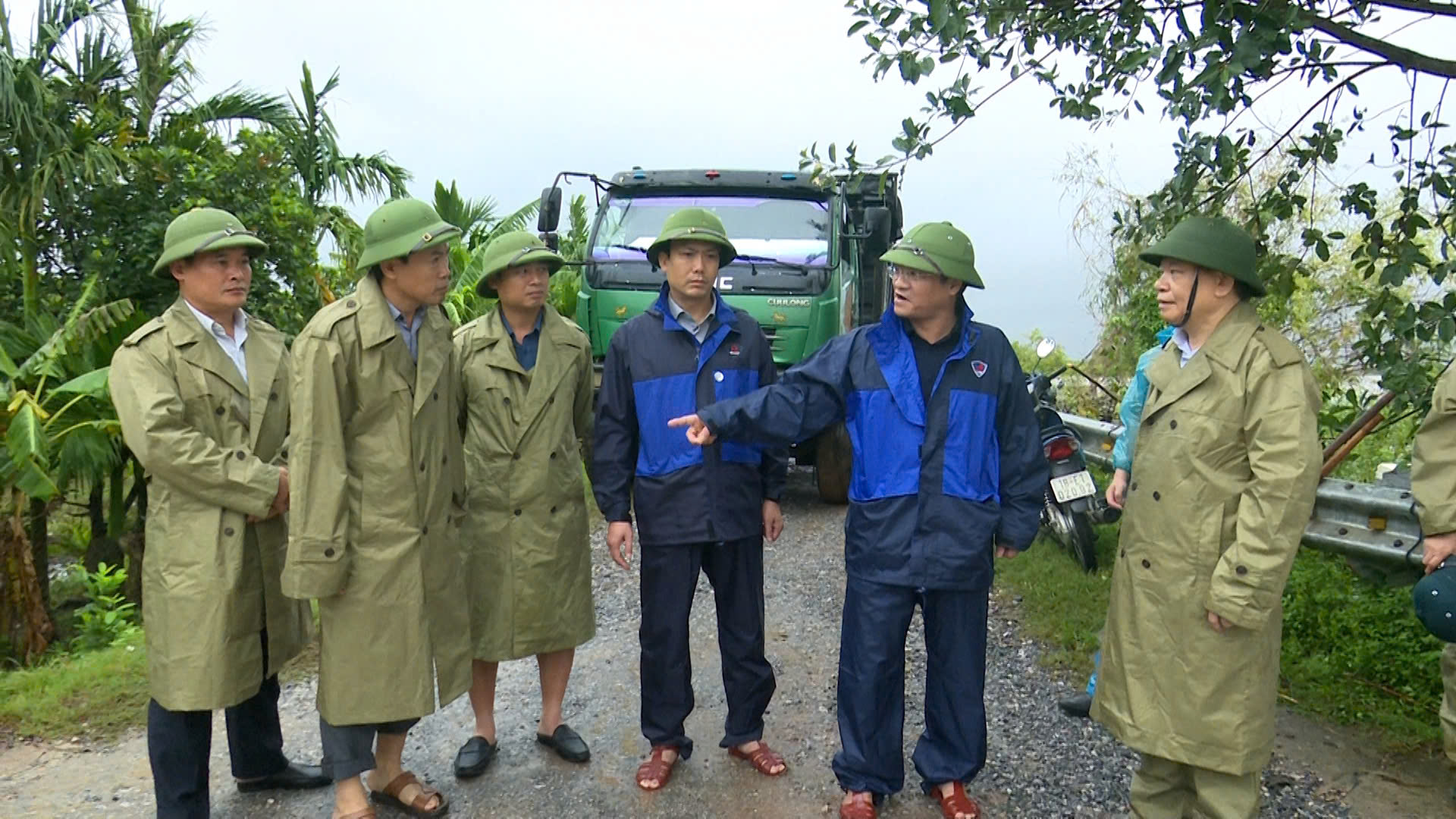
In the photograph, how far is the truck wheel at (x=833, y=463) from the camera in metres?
8.48

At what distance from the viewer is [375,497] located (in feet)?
11.3

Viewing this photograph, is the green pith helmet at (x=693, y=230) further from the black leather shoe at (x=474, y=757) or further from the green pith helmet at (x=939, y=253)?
the black leather shoe at (x=474, y=757)

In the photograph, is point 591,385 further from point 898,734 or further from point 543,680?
point 898,734

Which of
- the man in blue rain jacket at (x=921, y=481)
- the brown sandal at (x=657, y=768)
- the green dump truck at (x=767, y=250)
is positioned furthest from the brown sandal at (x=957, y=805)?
the green dump truck at (x=767, y=250)

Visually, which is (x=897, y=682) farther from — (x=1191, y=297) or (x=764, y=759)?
(x=1191, y=297)

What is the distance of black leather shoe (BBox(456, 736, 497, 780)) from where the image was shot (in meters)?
4.01

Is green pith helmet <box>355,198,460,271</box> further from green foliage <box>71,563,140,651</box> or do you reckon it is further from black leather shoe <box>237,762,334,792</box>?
green foliage <box>71,563,140,651</box>

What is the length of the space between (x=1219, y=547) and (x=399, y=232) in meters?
2.65

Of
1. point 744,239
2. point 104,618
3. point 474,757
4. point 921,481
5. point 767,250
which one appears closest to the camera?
point 921,481

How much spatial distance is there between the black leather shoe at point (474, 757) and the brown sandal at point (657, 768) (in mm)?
582

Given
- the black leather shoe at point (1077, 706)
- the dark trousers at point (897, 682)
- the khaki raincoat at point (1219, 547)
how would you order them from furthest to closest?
the black leather shoe at point (1077, 706)
the dark trousers at point (897, 682)
the khaki raincoat at point (1219, 547)

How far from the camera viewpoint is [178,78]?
1127 centimetres

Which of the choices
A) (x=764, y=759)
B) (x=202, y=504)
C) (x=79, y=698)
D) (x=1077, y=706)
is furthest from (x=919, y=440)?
(x=79, y=698)

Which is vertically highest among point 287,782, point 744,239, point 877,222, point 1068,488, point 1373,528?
point 877,222
